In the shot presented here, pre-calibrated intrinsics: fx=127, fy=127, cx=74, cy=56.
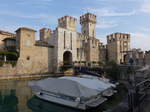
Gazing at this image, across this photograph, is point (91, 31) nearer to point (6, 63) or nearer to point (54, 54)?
point (54, 54)

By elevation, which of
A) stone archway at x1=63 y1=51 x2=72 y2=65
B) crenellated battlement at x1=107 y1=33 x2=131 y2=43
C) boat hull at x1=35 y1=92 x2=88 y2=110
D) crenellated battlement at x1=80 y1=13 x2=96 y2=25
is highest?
crenellated battlement at x1=80 y1=13 x2=96 y2=25

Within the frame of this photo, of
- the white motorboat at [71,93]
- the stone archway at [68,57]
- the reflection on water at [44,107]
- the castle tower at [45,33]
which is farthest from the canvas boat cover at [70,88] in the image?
the castle tower at [45,33]

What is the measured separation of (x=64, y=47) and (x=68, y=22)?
973 cm

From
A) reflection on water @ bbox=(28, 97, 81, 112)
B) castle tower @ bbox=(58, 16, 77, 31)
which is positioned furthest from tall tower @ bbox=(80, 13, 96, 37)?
reflection on water @ bbox=(28, 97, 81, 112)

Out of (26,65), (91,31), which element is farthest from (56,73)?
(91,31)

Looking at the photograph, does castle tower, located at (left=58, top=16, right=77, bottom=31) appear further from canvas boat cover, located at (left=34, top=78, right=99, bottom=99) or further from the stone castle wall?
canvas boat cover, located at (left=34, top=78, right=99, bottom=99)

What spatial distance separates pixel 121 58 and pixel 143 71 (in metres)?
33.0

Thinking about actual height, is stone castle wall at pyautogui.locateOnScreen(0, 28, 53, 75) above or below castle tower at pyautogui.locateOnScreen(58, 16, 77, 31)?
below

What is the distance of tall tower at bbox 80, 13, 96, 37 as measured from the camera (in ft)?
139

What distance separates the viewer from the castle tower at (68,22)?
1400 inches

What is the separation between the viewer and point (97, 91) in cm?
756

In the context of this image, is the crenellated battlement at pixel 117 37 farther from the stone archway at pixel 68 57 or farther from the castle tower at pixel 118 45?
the stone archway at pixel 68 57

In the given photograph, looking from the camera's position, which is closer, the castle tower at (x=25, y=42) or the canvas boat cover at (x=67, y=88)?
the canvas boat cover at (x=67, y=88)

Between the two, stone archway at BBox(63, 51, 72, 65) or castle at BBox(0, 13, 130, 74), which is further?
stone archway at BBox(63, 51, 72, 65)
